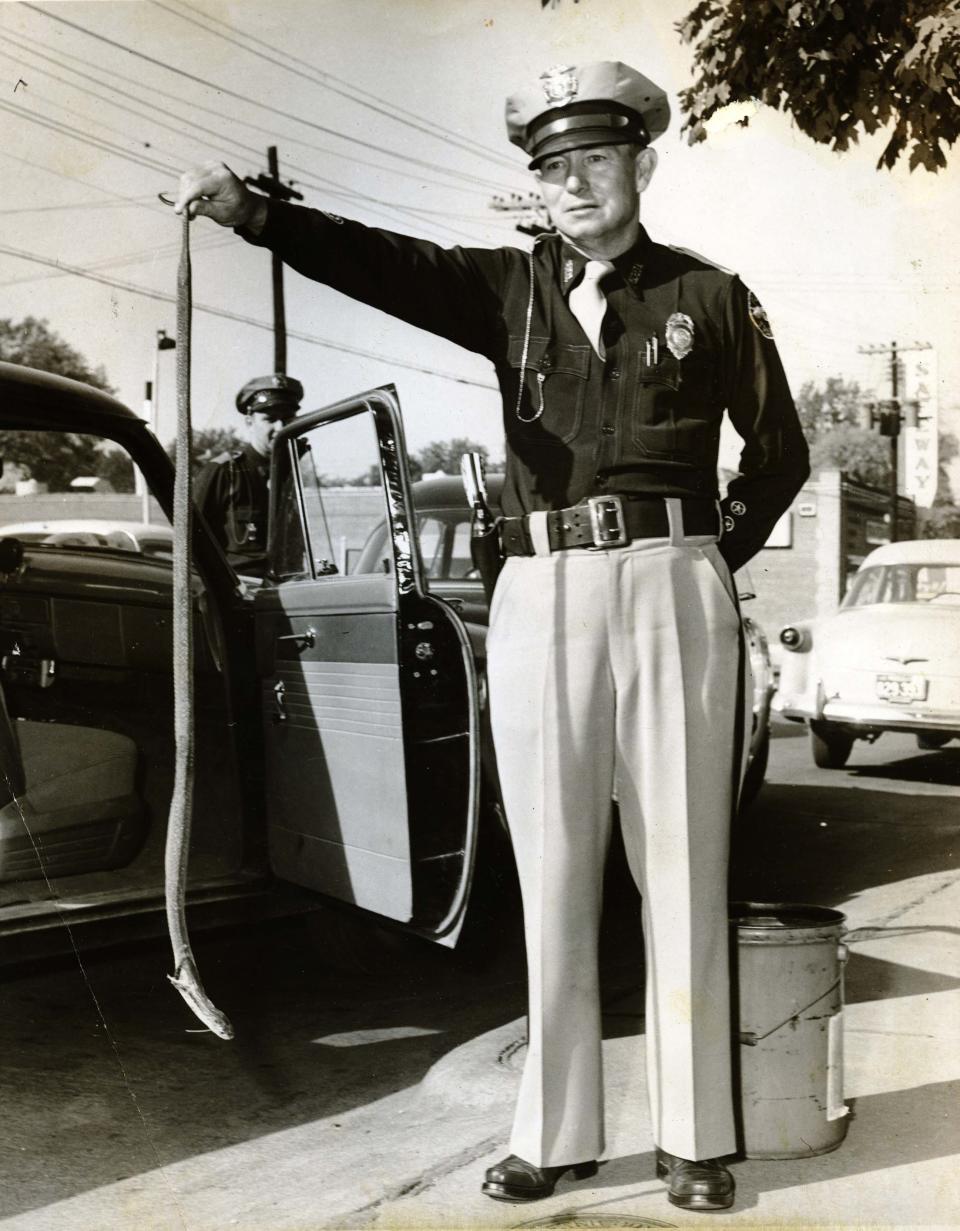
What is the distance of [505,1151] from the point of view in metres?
2.92

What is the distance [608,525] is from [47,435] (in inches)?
84.4

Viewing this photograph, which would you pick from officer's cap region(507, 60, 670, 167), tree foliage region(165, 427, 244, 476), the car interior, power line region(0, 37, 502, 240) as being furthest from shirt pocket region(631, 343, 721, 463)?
tree foliage region(165, 427, 244, 476)

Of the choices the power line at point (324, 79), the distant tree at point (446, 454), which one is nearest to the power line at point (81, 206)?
the power line at point (324, 79)

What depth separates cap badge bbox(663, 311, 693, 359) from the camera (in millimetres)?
2811

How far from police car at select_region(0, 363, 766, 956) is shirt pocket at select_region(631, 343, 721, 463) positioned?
2.39 feet

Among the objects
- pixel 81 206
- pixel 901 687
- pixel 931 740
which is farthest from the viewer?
pixel 931 740

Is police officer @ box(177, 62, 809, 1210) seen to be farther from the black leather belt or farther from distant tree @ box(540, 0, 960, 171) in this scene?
distant tree @ box(540, 0, 960, 171)

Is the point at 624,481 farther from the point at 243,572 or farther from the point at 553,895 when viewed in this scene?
the point at 243,572

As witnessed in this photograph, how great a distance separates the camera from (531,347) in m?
2.88

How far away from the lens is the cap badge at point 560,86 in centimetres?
285

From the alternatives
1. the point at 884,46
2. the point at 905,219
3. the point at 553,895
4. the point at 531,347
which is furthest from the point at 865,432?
the point at 553,895

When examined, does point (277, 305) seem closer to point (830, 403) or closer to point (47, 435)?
point (47, 435)

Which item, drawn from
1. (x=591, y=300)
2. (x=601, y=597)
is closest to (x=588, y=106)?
(x=591, y=300)

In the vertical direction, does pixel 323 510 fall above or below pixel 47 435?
below
